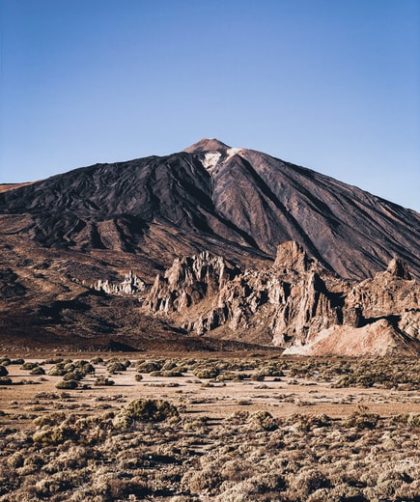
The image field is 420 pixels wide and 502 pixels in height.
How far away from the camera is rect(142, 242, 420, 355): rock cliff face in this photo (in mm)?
90938

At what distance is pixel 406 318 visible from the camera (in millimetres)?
95438

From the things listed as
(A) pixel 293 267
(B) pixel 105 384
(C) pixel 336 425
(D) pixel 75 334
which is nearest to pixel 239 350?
(D) pixel 75 334

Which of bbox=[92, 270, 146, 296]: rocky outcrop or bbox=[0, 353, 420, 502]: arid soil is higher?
bbox=[92, 270, 146, 296]: rocky outcrop

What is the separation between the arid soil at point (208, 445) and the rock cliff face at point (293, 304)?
1923 inches

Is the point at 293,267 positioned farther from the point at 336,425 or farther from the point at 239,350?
the point at 336,425

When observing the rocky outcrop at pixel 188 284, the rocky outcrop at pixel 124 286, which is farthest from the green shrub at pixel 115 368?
the rocky outcrop at pixel 124 286

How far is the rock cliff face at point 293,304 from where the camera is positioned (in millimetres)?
90938

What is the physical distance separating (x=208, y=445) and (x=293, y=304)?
100 meters

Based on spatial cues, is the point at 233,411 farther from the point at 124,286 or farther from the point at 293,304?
the point at 124,286

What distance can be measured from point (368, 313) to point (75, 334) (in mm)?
52704

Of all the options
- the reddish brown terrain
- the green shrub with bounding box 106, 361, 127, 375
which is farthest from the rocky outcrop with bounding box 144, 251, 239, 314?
the green shrub with bounding box 106, 361, 127, 375

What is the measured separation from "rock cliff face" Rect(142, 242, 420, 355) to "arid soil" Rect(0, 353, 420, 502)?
4884 centimetres

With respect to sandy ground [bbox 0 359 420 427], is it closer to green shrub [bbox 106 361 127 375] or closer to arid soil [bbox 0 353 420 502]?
arid soil [bbox 0 353 420 502]

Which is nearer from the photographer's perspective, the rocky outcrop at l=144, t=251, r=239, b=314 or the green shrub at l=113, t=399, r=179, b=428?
the green shrub at l=113, t=399, r=179, b=428
